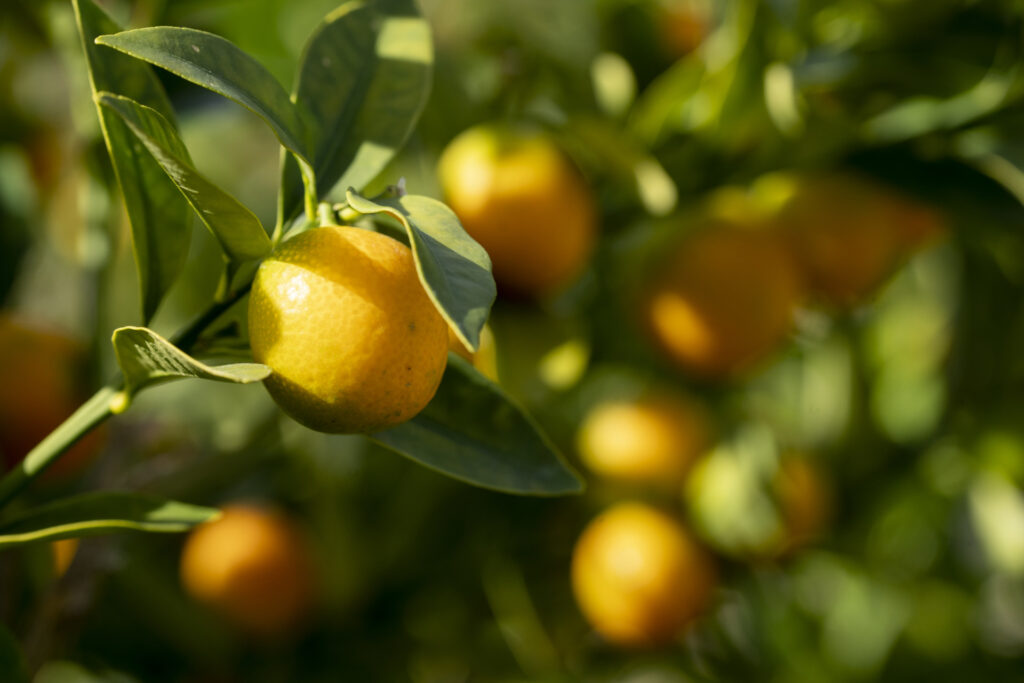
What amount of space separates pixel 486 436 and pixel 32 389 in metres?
0.35

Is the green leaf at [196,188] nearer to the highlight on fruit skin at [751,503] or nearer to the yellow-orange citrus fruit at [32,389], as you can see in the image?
the yellow-orange citrus fruit at [32,389]

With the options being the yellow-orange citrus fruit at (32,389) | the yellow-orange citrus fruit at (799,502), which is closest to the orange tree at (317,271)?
the yellow-orange citrus fruit at (32,389)

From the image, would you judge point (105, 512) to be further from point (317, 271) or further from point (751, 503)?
point (751, 503)

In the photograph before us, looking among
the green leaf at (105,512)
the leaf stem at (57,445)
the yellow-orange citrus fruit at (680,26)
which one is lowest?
the green leaf at (105,512)

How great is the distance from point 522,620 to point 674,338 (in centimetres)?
39

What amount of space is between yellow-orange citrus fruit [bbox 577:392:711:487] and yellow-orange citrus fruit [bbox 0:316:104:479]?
56cm

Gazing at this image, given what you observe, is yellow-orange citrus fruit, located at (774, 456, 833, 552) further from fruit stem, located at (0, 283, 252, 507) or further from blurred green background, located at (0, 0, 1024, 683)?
fruit stem, located at (0, 283, 252, 507)

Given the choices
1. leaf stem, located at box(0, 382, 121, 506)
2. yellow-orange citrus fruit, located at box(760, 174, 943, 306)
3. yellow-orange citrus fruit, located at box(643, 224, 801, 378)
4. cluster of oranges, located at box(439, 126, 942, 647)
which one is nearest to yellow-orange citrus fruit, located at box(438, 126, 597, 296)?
cluster of oranges, located at box(439, 126, 942, 647)

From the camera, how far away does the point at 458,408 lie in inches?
16.9

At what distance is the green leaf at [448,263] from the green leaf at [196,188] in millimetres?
49

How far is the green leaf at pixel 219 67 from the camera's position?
299mm

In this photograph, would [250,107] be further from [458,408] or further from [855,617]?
[855,617]

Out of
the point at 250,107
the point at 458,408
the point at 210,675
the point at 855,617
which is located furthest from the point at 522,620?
the point at 250,107

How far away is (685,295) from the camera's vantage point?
0.79 metres
